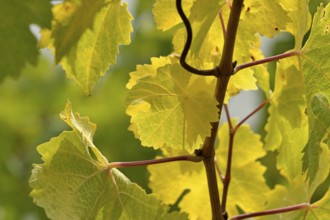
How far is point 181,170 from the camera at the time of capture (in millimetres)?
1076

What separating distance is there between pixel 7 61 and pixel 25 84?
1963mm

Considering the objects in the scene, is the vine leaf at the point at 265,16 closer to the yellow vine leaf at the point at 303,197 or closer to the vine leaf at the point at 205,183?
the yellow vine leaf at the point at 303,197

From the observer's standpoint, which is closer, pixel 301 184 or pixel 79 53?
pixel 79 53

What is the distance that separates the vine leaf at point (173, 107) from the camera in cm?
87

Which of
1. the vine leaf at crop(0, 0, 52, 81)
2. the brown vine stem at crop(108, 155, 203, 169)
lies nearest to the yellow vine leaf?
the brown vine stem at crop(108, 155, 203, 169)

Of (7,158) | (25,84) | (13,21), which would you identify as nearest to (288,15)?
(13,21)

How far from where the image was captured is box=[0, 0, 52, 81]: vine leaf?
3.65ft

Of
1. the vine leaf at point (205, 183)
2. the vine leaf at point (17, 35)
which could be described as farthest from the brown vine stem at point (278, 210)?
the vine leaf at point (17, 35)

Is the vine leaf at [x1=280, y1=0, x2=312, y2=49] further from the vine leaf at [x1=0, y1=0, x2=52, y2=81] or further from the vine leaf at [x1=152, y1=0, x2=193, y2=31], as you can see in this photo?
the vine leaf at [x1=0, y1=0, x2=52, y2=81]

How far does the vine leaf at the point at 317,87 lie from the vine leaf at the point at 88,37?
186 mm

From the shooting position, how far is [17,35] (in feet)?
3.81

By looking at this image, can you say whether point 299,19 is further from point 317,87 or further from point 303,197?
point 303,197

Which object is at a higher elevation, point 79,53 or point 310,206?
point 79,53

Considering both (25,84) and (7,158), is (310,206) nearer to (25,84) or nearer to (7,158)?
(7,158)
